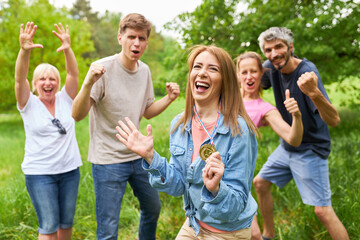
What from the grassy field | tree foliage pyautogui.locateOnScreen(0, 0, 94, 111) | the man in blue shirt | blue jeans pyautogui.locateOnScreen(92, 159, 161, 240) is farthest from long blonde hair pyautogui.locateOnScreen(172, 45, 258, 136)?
tree foliage pyautogui.locateOnScreen(0, 0, 94, 111)

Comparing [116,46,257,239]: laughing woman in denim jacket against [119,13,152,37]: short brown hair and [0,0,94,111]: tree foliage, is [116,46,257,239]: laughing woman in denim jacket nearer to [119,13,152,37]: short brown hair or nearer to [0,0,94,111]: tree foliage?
[119,13,152,37]: short brown hair

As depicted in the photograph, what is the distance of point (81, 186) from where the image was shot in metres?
4.62

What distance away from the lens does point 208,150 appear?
1.80 meters

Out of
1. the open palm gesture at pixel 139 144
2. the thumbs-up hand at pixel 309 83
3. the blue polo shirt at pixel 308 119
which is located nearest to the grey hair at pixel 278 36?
the blue polo shirt at pixel 308 119

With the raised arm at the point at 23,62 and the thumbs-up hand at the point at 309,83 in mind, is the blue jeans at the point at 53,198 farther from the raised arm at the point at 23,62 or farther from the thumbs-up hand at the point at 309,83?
the thumbs-up hand at the point at 309,83

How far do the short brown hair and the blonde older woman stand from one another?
0.58 m

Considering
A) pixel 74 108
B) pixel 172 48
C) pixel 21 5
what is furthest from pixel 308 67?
pixel 21 5

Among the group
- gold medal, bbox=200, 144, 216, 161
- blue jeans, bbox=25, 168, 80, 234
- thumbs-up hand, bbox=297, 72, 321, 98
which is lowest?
blue jeans, bbox=25, 168, 80, 234

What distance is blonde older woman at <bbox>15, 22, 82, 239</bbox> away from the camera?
2.69m

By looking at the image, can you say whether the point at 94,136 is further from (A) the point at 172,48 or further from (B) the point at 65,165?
(A) the point at 172,48

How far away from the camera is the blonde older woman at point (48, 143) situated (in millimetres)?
2693

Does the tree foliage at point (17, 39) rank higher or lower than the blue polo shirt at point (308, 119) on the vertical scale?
higher

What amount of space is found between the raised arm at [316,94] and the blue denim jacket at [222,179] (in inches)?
29.1

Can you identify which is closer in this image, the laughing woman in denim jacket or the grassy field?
the laughing woman in denim jacket
